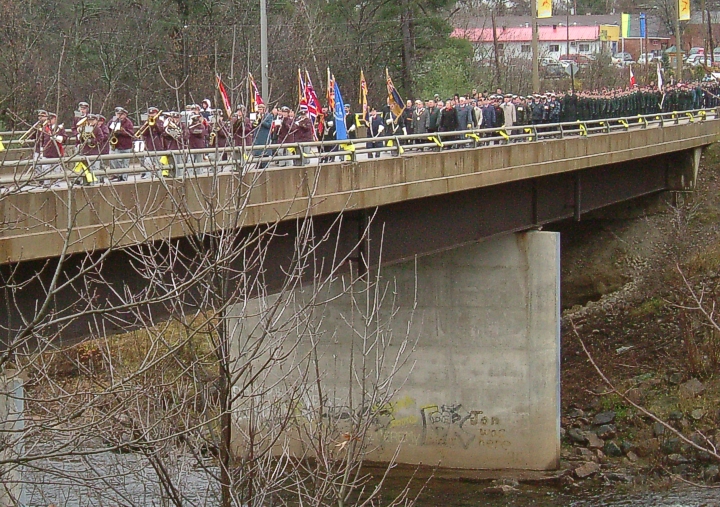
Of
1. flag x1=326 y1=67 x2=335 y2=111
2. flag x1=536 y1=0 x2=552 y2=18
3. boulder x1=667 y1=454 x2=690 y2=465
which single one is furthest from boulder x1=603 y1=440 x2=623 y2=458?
flag x1=536 y1=0 x2=552 y2=18

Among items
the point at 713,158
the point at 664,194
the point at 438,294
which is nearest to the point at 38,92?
the point at 438,294

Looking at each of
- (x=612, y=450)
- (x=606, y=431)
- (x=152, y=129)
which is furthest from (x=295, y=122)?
(x=606, y=431)

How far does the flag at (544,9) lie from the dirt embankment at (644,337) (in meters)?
6.72

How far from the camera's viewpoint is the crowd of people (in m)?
12.5

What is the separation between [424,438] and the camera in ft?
82.3

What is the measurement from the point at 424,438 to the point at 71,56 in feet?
66.8

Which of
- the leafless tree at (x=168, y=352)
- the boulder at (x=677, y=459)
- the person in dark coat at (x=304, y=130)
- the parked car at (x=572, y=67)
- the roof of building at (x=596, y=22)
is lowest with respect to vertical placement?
the boulder at (x=677, y=459)

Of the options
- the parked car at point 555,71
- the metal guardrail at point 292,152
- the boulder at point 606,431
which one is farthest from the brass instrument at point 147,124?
the parked car at point 555,71

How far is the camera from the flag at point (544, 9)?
38.3 metres

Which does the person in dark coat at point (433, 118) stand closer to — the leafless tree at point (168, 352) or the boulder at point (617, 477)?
the leafless tree at point (168, 352)

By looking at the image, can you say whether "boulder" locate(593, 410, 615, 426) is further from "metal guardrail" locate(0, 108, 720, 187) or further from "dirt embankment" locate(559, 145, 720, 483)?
"metal guardrail" locate(0, 108, 720, 187)

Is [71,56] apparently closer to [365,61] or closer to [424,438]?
[365,61]

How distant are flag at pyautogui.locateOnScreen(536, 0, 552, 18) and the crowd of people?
2.92 meters

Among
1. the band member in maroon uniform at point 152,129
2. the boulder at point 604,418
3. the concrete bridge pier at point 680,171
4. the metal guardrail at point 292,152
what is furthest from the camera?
the concrete bridge pier at point 680,171
